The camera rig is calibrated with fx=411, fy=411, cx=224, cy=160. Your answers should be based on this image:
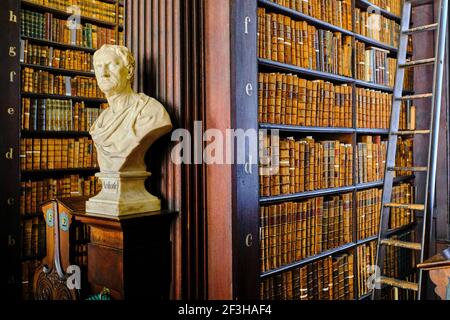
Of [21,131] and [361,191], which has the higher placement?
[21,131]

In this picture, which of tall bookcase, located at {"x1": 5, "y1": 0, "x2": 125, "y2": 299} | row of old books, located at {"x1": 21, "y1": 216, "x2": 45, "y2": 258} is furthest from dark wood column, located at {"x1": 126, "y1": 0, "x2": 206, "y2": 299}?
row of old books, located at {"x1": 21, "y1": 216, "x2": 45, "y2": 258}

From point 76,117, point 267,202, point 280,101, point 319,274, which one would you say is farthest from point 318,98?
point 76,117

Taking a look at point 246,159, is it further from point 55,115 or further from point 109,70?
point 55,115

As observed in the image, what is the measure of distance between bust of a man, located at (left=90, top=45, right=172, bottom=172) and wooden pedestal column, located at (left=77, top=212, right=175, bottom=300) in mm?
→ 236

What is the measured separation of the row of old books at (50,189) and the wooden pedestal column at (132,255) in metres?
1.42

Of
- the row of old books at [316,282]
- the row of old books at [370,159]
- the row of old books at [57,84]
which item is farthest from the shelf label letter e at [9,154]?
the row of old books at [370,159]

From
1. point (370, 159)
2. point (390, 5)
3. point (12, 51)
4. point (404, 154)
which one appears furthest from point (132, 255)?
point (390, 5)

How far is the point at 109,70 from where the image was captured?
174 cm

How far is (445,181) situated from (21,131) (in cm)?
336

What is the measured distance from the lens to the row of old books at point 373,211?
272 centimetres

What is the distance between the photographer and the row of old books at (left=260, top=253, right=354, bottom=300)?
2109 millimetres

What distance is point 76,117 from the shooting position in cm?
345

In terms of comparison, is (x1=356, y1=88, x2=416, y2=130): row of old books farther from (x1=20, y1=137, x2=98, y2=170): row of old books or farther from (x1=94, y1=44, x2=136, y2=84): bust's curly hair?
(x1=20, y1=137, x2=98, y2=170): row of old books
